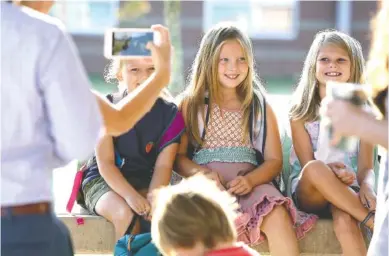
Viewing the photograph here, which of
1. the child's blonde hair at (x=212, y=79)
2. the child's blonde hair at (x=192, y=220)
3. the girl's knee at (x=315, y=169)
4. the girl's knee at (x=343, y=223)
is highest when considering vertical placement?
the child's blonde hair at (x=212, y=79)

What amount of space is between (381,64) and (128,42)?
1.16 meters

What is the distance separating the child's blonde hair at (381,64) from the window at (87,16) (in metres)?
21.0

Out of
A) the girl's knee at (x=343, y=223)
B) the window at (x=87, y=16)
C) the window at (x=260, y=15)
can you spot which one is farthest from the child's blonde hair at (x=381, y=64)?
the window at (x=87, y=16)

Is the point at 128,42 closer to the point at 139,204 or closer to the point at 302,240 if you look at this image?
the point at 139,204

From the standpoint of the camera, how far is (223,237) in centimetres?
321

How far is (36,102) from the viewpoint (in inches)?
109

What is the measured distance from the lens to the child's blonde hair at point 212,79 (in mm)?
5098

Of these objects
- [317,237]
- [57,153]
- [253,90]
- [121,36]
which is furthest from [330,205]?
[57,153]

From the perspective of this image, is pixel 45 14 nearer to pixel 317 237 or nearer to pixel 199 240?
pixel 199 240

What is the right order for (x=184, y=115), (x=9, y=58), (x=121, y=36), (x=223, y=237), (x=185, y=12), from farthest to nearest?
1. (x=185, y=12)
2. (x=184, y=115)
3. (x=121, y=36)
4. (x=223, y=237)
5. (x=9, y=58)

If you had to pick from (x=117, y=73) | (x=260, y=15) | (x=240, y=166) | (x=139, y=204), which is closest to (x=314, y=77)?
(x=240, y=166)

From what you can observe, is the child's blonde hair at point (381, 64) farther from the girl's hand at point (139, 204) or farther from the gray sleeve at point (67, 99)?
the girl's hand at point (139, 204)

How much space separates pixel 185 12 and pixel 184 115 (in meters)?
19.2

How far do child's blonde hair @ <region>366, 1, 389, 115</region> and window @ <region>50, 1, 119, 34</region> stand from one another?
69.0 ft
